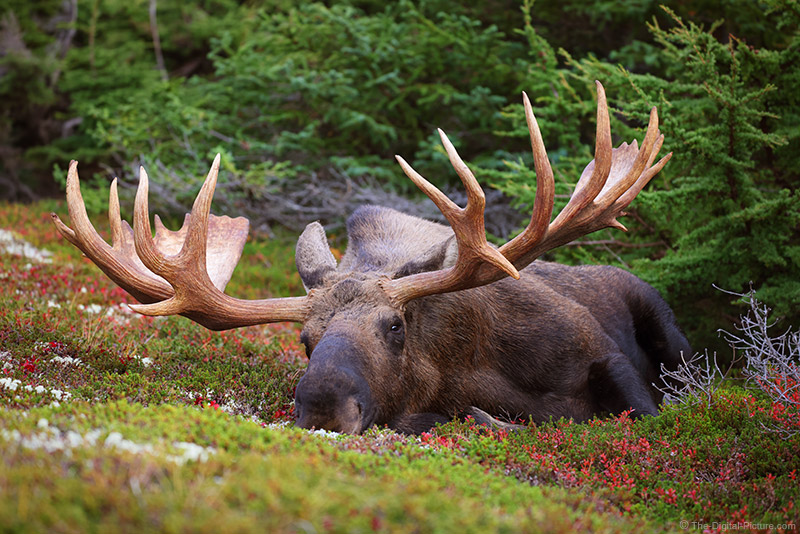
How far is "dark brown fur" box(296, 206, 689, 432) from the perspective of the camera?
421 cm

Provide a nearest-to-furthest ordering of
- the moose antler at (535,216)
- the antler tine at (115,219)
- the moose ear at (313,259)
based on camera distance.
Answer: the moose antler at (535,216) < the antler tine at (115,219) < the moose ear at (313,259)

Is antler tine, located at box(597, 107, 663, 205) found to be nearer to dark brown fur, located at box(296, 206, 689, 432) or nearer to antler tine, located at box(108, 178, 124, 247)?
dark brown fur, located at box(296, 206, 689, 432)

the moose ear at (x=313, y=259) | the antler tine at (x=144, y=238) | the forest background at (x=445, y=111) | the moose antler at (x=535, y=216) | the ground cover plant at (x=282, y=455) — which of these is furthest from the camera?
the forest background at (x=445, y=111)

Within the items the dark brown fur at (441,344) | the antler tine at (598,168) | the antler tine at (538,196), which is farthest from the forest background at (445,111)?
the antler tine at (538,196)

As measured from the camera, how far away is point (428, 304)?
4.93 metres

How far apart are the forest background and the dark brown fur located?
134 centimetres

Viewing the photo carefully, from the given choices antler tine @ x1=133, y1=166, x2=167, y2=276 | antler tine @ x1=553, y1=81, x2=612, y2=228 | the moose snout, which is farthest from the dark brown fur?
antler tine @ x1=133, y1=166, x2=167, y2=276

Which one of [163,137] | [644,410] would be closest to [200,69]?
[163,137]

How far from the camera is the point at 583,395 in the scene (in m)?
5.29

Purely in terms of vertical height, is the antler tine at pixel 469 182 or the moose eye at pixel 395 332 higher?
the antler tine at pixel 469 182

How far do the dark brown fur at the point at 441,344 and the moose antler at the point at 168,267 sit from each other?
0.45 metres

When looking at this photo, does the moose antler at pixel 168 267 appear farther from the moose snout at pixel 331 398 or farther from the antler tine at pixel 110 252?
the moose snout at pixel 331 398

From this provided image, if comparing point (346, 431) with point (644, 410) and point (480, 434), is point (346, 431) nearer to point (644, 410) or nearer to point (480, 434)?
point (480, 434)

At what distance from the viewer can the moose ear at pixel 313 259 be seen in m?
5.01
